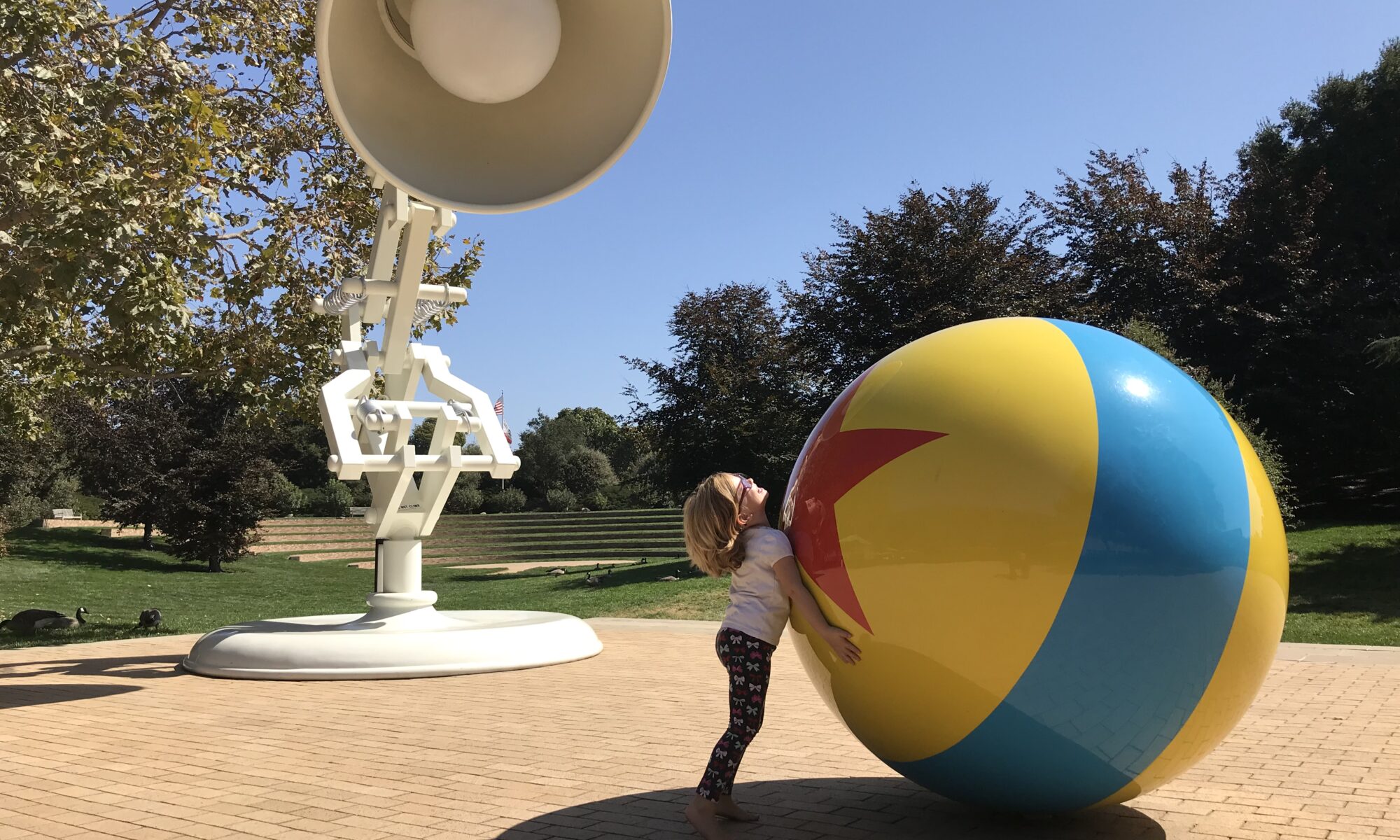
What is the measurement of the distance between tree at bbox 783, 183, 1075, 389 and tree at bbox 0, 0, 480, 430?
11426 mm

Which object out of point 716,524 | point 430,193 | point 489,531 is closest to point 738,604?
point 716,524

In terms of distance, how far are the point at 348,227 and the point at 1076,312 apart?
16707mm

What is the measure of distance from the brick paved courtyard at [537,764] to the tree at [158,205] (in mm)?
3770

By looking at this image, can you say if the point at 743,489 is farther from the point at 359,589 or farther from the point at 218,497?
the point at 218,497

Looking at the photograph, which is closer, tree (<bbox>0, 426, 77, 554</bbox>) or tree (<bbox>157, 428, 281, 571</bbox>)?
tree (<bbox>157, 428, 281, 571</bbox>)

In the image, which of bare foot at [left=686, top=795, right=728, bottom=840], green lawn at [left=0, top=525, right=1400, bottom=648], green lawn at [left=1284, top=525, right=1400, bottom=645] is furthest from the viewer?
green lawn at [left=0, top=525, right=1400, bottom=648]

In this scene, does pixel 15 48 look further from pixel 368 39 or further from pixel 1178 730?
pixel 1178 730

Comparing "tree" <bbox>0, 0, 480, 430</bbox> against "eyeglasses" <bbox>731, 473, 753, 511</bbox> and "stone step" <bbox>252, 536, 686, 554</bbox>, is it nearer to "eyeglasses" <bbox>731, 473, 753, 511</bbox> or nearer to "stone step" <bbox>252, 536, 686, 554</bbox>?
"eyeglasses" <bbox>731, 473, 753, 511</bbox>

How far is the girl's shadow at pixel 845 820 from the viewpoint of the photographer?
179 inches

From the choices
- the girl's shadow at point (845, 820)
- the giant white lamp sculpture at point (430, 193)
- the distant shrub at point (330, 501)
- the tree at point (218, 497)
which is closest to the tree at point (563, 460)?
the distant shrub at point (330, 501)

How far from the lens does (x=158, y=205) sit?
10.1 metres

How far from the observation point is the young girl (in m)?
4.50

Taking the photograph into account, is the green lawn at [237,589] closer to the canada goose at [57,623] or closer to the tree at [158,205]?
the canada goose at [57,623]

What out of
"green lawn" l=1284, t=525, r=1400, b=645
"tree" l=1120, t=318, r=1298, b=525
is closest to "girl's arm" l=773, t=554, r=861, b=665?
"green lawn" l=1284, t=525, r=1400, b=645
